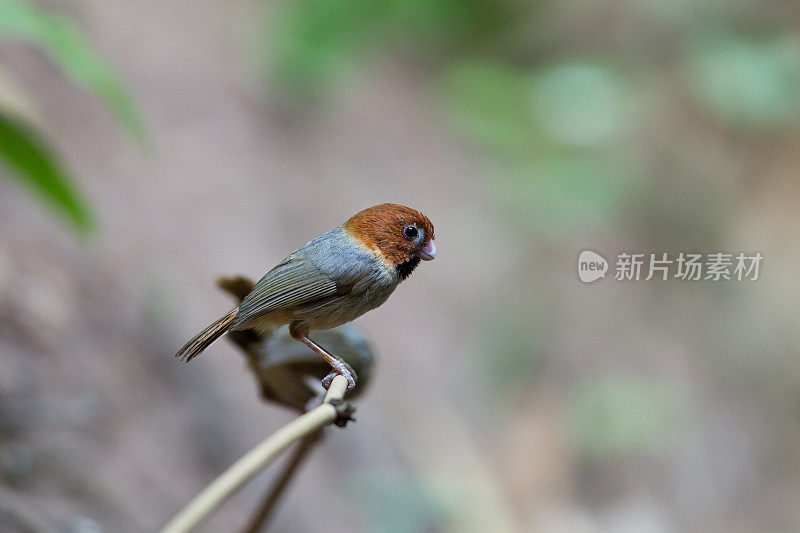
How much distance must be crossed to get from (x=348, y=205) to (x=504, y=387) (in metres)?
1.87

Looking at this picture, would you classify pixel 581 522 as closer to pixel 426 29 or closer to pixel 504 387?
pixel 504 387

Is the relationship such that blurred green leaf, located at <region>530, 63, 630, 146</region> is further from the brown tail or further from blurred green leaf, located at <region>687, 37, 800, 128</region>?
the brown tail

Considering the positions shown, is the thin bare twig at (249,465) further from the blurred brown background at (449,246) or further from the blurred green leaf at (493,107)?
the blurred green leaf at (493,107)

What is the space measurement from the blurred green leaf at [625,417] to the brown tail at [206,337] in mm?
4734

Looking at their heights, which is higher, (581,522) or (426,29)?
(426,29)

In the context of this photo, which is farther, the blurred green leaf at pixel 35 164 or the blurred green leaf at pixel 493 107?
the blurred green leaf at pixel 493 107

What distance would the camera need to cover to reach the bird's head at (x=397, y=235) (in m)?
1.31

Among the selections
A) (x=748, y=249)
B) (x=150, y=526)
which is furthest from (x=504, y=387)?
(x=150, y=526)

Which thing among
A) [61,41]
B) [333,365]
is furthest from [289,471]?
[61,41]

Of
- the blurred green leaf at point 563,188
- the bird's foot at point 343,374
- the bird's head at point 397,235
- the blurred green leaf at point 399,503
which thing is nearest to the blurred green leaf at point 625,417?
the blurred green leaf at point 563,188

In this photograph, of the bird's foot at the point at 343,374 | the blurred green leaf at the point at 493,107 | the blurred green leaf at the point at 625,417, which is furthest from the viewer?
the blurred green leaf at the point at 493,107

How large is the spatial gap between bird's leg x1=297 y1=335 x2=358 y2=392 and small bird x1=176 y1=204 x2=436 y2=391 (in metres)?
0.01

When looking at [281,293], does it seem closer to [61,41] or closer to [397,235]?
[397,235]

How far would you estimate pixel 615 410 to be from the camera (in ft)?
19.2
